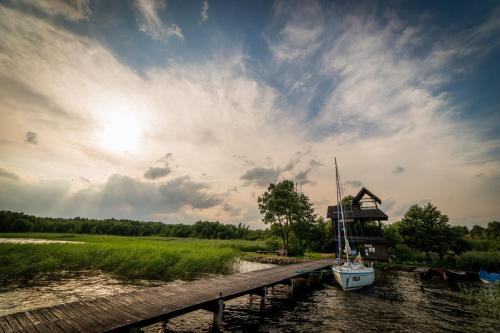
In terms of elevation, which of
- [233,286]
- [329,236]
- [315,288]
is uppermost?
[329,236]

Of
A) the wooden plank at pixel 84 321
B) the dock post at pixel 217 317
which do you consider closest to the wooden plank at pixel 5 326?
the wooden plank at pixel 84 321

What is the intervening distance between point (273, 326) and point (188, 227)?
118 m

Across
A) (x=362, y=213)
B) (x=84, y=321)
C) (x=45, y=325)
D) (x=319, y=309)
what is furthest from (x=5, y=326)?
(x=362, y=213)

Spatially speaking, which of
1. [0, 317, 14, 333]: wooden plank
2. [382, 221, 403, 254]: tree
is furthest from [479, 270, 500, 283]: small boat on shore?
[0, 317, 14, 333]: wooden plank

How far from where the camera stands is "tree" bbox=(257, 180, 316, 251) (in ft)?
165

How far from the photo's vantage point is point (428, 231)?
120 ft

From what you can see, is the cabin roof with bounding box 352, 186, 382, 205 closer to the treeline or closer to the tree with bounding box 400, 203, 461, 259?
the tree with bounding box 400, 203, 461, 259

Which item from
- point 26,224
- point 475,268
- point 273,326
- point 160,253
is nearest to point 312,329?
point 273,326

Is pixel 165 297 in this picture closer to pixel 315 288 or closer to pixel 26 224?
pixel 315 288

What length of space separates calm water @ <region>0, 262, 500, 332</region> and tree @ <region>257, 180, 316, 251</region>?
1086 inches

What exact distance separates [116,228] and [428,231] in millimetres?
127920

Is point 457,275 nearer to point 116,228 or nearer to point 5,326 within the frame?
point 5,326

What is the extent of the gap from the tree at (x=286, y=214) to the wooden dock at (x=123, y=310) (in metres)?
35.8

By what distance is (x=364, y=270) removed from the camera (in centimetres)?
2256
